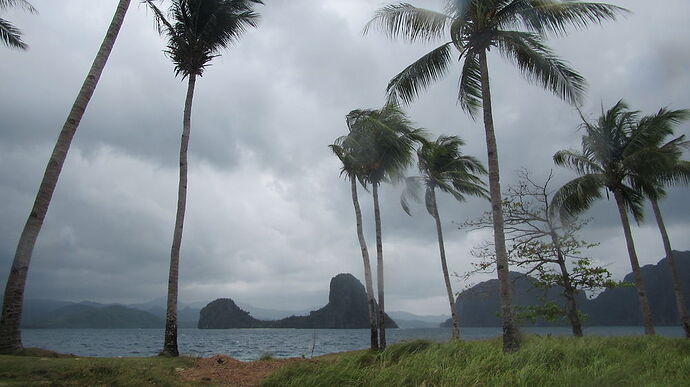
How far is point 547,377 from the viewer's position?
6340 mm

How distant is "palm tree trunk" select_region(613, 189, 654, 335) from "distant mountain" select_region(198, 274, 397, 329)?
157 m

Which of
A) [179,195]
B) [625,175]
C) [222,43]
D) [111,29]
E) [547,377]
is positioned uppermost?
[222,43]

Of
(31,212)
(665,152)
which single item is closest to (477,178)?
(665,152)

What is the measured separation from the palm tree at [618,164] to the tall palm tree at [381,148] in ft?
24.0

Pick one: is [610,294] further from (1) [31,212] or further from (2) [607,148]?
(1) [31,212]

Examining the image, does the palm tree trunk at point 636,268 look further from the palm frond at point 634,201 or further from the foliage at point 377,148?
the foliage at point 377,148

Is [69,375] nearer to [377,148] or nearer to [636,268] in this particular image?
[377,148]

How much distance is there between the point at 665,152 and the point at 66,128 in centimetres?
2028

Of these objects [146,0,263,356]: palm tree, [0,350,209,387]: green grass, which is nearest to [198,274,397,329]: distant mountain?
[146,0,263,356]: palm tree

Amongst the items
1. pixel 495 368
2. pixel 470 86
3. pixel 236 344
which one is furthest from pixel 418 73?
pixel 236 344

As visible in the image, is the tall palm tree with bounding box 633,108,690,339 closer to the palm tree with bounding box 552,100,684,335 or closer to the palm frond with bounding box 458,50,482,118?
the palm tree with bounding box 552,100,684,335

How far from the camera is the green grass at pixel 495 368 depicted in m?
6.25

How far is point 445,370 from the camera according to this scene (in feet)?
22.1

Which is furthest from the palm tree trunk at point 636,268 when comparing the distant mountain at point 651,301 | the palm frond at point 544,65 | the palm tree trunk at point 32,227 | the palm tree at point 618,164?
the distant mountain at point 651,301
